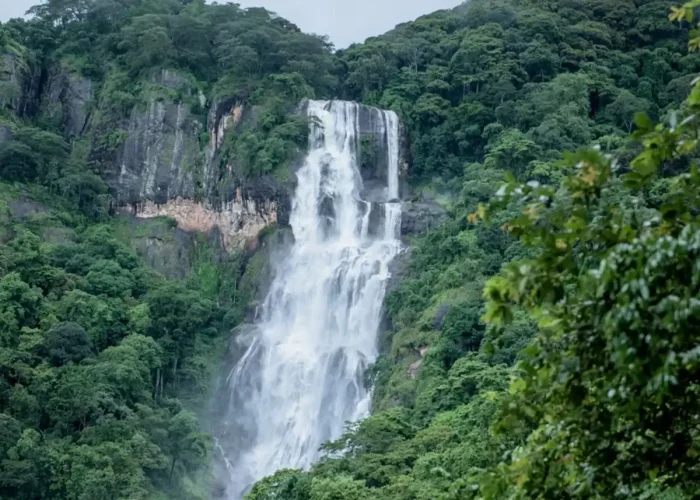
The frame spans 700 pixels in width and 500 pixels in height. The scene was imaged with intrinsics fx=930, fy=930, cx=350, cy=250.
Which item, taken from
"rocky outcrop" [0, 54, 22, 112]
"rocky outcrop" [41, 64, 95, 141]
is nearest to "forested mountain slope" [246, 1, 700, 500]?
"rocky outcrop" [41, 64, 95, 141]

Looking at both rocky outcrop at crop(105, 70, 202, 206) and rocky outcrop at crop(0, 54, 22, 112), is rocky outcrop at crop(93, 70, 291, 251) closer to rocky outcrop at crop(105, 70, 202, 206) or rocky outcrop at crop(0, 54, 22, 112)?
rocky outcrop at crop(105, 70, 202, 206)

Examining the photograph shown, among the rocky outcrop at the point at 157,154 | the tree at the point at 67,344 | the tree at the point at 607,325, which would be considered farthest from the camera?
the rocky outcrop at the point at 157,154

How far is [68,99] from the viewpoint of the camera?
42.5 m

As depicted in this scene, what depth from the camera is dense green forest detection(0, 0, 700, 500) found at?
13.0ft

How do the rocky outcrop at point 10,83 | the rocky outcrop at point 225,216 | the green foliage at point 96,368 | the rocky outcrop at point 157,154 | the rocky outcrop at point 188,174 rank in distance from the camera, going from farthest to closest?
the rocky outcrop at point 10,83
the rocky outcrop at point 157,154
the rocky outcrop at point 188,174
the rocky outcrop at point 225,216
the green foliage at point 96,368

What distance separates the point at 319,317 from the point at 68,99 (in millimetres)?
17143

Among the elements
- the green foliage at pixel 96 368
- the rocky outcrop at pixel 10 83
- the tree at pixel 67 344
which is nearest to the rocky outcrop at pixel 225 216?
the green foliage at pixel 96 368

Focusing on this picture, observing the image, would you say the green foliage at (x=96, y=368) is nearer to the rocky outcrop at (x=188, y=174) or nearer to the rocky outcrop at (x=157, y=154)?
the rocky outcrop at (x=188, y=174)

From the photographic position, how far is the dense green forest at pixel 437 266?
3963 mm

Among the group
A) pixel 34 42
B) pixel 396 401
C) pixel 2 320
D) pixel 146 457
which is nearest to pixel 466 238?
pixel 396 401

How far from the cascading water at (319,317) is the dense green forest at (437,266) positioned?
126 centimetres

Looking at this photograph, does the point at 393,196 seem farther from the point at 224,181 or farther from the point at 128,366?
the point at 128,366

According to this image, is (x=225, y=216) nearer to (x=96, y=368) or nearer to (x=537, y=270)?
(x=96, y=368)

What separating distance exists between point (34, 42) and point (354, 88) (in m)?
15.4
